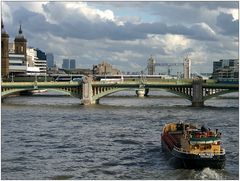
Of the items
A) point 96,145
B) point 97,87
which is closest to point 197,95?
point 97,87

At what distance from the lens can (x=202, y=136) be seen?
44438 millimetres

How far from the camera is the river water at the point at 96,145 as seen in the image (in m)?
42.0

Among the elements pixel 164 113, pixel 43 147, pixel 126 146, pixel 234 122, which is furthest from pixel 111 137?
pixel 164 113

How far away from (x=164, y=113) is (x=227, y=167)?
48604mm

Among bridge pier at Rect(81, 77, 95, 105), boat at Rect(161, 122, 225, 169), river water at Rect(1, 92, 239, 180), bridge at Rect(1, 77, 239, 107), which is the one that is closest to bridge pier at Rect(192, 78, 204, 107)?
bridge at Rect(1, 77, 239, 107)

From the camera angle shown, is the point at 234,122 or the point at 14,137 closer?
the point at 14,137

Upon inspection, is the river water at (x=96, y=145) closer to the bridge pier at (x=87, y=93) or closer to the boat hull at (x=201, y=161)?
the boat hull at (x=201, y=161)

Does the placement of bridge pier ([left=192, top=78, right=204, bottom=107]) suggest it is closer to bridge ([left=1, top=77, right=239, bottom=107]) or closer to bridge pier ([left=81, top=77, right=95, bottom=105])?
bridge ([left=1, top=77, right=239, bottom=107])

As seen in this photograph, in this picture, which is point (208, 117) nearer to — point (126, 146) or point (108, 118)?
point (108, 118)

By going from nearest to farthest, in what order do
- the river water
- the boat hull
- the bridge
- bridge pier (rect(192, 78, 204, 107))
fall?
1. the river water
2. the boat hull
3. bridge pier (rect(192, 78, 204, 107))
4. the bridge

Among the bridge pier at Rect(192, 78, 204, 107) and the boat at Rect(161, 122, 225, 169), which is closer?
the boat at Rect(161, 122, 225, 169)

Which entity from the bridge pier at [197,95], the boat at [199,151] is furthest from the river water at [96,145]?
the bridge pier at [197,95]

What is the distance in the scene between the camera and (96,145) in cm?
5591

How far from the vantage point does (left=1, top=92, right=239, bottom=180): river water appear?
1655 inches
